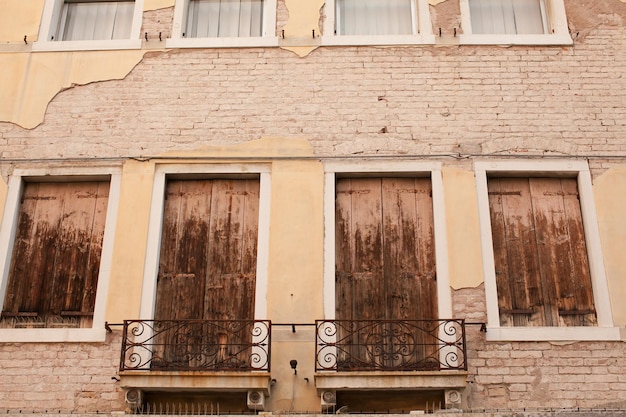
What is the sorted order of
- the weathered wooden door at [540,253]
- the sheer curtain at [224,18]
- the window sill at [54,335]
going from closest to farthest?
the window sill at [54,335]
the weathered wooden door at [540,253]
the sheer curtain at [224,18]

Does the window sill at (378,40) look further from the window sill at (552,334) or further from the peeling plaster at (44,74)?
the window sill at (552,334)

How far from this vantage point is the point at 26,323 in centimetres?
946

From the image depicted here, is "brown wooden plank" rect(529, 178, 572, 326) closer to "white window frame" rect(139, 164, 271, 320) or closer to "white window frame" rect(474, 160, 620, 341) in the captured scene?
"white window frame" rect(474, 160, 620, 341)

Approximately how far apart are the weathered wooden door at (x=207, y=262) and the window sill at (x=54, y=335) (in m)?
0.71

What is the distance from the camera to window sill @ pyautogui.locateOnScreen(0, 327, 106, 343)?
Result: 9203mm

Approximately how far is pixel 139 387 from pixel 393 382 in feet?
8.76

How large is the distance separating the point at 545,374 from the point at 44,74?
723cm

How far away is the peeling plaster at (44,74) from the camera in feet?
34.4

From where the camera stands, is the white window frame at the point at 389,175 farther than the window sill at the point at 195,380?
Yes

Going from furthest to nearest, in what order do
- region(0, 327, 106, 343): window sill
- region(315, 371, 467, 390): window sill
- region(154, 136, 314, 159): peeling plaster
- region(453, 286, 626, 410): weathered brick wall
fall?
1. region(154, 136, 314, 159): peeling plaster
2. region(0, 327, 106, 343): window sill
3. region(453, 286, 626, 410): weathered brick wall
4. region(315, 371, 467, 390): window sill

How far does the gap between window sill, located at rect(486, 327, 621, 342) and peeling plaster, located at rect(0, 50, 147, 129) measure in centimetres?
572

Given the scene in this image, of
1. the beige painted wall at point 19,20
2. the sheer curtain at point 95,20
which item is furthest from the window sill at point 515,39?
the beige painted wall at point 19,20

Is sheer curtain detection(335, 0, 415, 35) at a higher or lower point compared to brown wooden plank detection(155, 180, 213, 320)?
higher

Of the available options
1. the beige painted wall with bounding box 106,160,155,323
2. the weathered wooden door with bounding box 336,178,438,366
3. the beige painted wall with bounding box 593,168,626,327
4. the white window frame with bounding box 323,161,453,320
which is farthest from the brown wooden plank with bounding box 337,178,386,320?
the beige painted wall with bounding box 593,168,626,327
